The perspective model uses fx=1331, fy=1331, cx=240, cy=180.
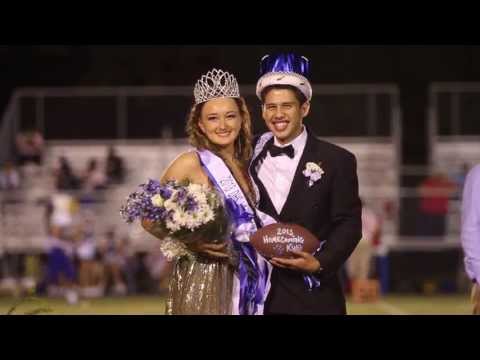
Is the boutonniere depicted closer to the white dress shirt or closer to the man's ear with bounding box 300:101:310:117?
the white dress shirt

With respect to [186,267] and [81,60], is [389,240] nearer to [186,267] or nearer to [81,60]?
[81,60]

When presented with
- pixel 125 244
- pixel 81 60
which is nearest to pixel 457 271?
pixel 125 244

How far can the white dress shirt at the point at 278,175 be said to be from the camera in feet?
19.4

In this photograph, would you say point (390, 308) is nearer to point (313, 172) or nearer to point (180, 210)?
point (313, 172)

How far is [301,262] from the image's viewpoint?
5.82 meters

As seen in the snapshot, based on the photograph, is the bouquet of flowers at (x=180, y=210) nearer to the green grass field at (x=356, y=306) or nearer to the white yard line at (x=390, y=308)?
the green grass field at (x=356, y=306)

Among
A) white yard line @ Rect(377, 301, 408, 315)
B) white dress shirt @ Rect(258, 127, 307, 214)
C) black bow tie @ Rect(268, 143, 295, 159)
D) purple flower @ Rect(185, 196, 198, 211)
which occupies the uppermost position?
black bow tie @ Rect(268, 143, 295, 159)

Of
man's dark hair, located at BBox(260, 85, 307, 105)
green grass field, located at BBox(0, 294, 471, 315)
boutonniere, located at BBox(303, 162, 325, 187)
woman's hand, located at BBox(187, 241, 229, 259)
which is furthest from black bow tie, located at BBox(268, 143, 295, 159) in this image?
green grass field, located at BBox(0, 294, 471, 315)

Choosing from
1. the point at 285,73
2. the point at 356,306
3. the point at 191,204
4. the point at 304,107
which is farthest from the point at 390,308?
the point at 191,204

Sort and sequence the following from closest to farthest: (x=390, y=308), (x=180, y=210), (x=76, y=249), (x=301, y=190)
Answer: (x=180, y=210) → (x=301, y=190) → (x=390, y=308) → (x=76, y=249)

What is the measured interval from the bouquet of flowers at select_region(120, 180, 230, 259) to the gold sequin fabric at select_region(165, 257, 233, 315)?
0.13 m

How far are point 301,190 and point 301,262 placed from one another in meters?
0.32

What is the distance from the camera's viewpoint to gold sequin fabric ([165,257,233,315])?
5.82 metres
